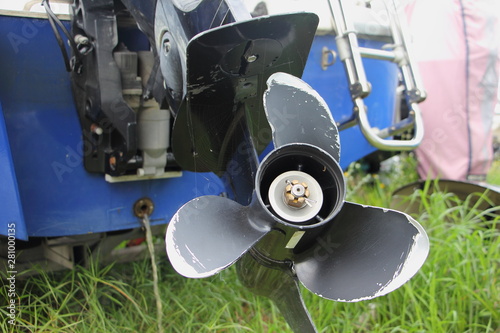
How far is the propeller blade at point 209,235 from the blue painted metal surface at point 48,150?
38cm

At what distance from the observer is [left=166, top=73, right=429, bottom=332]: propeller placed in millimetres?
1002

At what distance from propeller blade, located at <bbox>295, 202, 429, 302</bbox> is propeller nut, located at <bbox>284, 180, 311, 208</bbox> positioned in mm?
194

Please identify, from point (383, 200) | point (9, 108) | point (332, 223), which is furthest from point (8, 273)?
point (383, 200)

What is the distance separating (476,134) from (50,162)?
106 inches

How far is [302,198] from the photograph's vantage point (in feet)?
3.24

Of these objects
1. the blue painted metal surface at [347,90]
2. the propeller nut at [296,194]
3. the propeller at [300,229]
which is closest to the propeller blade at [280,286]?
the propeller at [300,229]

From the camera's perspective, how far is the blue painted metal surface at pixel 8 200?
129 centimetres

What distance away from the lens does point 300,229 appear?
3.24ft

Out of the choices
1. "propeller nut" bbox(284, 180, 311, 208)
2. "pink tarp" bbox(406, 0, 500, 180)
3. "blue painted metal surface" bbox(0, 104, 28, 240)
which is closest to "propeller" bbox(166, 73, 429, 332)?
"propeller nut" bbox(284, 180, 311, 208)

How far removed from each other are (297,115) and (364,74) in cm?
70

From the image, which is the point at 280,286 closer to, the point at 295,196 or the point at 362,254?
the point at 362,254

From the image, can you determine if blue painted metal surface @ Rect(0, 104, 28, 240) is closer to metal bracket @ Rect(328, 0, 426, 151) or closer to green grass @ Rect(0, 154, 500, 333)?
green grass @ Rect(0, 154, 500, 333)

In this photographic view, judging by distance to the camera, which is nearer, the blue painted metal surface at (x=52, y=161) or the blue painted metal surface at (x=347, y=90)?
the blue painted metal surface at (x=52, y=161)

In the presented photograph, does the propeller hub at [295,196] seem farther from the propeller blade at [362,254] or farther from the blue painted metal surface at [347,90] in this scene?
the blue painted metal surface at [347,90]
